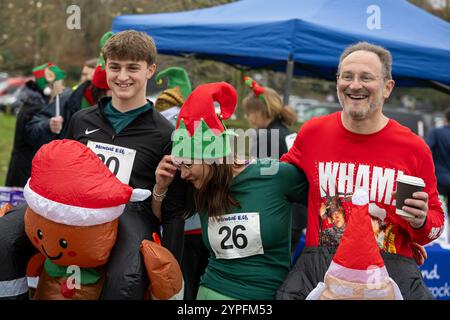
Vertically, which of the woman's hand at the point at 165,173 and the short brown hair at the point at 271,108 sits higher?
the woman's hand at the point at 165,173

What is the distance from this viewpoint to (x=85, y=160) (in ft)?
7.78

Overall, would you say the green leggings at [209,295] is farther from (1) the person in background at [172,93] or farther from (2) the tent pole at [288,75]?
(2) the tent pole at [288,75]

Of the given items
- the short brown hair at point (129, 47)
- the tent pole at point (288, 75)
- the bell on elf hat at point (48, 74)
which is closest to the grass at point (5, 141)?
the bell on elf hat at point (48, 74)

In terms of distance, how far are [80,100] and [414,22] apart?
2.95 metres

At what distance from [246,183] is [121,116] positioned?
61 cm

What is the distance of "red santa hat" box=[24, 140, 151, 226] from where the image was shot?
7.50 feet

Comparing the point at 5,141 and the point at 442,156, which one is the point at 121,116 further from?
the point at 5,141

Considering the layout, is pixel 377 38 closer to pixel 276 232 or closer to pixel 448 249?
pixel 448 249

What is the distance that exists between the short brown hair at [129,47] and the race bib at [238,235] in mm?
776

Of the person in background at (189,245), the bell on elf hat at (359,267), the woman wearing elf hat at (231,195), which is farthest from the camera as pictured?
Result: the person in background at (189,245)

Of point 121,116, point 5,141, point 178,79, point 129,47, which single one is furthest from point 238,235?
point 5,141

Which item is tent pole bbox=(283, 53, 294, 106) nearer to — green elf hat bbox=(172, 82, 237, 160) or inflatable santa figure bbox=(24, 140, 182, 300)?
green elf hat bbox=(172, 82, 237, 160)

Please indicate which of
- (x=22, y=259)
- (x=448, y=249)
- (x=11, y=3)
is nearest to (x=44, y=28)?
(x=11, y=3)

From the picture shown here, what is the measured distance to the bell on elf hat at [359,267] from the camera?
2.17 m
